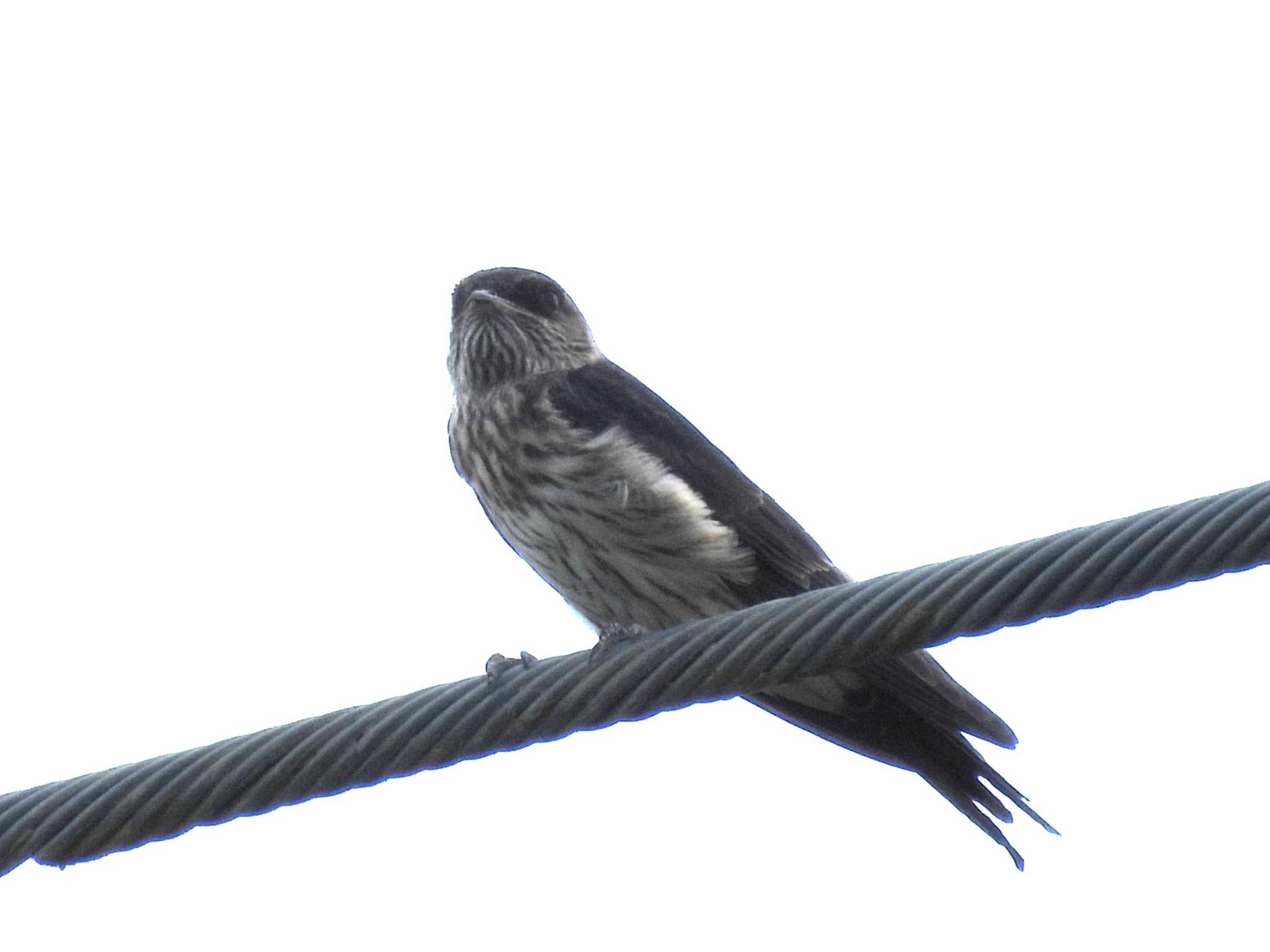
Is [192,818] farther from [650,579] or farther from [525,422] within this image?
[525,422]

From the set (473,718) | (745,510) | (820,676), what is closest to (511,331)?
Answer: (745,510)

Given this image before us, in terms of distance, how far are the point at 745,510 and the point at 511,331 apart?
163 centimetres

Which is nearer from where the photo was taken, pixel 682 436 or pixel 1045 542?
pixel 1045 542

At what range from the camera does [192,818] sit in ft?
13.0

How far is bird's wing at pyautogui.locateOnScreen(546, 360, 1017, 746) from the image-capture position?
5.43m

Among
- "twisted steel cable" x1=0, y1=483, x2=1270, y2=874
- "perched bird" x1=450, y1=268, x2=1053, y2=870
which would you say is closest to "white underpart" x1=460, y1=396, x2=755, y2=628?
"perched bird" x1=450, y1=268, x2=1053, y2=870

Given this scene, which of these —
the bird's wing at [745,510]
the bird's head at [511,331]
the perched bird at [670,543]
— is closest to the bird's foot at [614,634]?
the perched bird at [670,543]

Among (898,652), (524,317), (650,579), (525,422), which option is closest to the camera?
(898,652)

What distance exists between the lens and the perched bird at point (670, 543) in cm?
546

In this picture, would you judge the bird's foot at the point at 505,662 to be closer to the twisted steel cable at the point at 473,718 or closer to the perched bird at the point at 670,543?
the twisted steel cable at the point at 473,718

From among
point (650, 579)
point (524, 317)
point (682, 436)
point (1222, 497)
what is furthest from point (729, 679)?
point (524, 317)

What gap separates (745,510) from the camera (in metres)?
6.09

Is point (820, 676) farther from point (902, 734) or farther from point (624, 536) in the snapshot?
point (624, 536)

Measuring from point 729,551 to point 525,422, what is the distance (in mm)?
844
